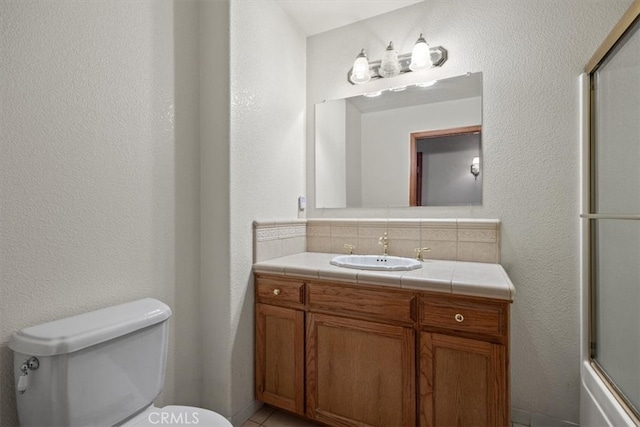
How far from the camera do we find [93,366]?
98 centimetres

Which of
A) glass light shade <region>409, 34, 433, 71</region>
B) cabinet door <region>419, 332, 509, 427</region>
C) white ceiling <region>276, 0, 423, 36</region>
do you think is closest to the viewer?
cabinet door <region>419, 332, 509, 427</region>

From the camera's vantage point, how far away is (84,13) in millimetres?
1175

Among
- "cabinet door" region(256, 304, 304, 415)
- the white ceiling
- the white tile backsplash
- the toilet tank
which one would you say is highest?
the white ceiling

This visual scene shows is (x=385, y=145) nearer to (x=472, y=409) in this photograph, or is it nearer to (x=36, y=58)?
(x=472, y=409)

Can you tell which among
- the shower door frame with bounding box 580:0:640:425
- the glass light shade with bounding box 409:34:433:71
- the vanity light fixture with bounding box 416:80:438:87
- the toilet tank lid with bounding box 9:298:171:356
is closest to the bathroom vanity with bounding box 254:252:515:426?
the shower door frame with bounding box 580:0:640:425

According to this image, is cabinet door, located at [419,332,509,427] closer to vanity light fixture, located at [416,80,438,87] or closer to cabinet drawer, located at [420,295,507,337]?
cabinet drawer, located at [420,295,507,337]

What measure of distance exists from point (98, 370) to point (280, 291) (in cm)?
83

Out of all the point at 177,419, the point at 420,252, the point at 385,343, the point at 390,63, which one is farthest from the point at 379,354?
the point at 390,63

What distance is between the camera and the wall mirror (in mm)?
1827

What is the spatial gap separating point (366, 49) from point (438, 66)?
1.76 feet

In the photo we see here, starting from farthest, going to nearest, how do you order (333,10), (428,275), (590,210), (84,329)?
(333,10) → (590,210) → (428,275) → (84,329)

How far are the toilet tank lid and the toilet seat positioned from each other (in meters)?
0.32

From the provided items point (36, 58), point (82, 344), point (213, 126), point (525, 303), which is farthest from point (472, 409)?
point (36, 58)

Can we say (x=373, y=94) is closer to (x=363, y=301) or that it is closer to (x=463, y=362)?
(x=363, y=301)
